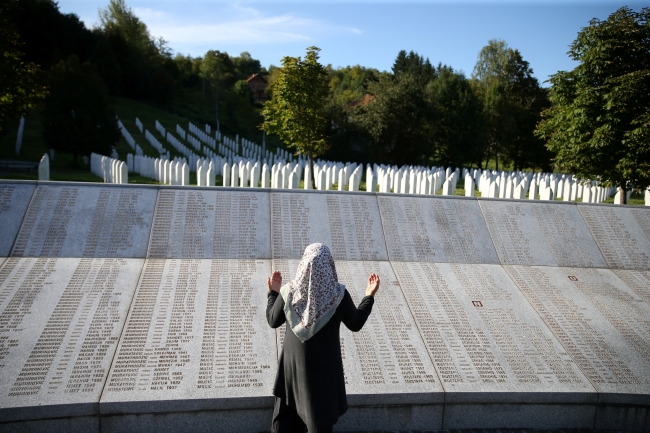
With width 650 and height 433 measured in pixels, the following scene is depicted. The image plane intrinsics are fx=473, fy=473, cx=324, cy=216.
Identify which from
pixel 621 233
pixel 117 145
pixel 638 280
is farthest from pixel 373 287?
pixel 117 145

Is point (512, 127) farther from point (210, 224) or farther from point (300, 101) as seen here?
point (210, 224)

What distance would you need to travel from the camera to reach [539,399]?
4305 millimetres

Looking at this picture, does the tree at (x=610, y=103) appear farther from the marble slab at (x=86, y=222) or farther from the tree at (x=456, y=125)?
the tree at (x=456, y=125)

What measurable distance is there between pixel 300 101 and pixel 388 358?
1734 cm

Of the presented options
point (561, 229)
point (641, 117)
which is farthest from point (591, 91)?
point (561, 229)

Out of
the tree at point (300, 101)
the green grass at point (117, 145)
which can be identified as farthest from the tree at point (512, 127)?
the tree at point (300, 101)

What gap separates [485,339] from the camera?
4.93 metres

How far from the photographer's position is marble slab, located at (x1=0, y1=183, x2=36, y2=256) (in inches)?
225

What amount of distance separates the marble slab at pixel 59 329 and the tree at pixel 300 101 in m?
15.0

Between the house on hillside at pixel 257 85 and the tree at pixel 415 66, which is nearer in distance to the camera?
the tree at pixel 415 66

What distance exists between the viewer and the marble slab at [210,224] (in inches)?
235

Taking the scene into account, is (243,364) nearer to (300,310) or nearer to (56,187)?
(300,310)

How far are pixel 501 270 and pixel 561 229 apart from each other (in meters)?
1.55

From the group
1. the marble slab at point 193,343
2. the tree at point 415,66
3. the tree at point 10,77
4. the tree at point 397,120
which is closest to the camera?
the marble slab at point 193,343
